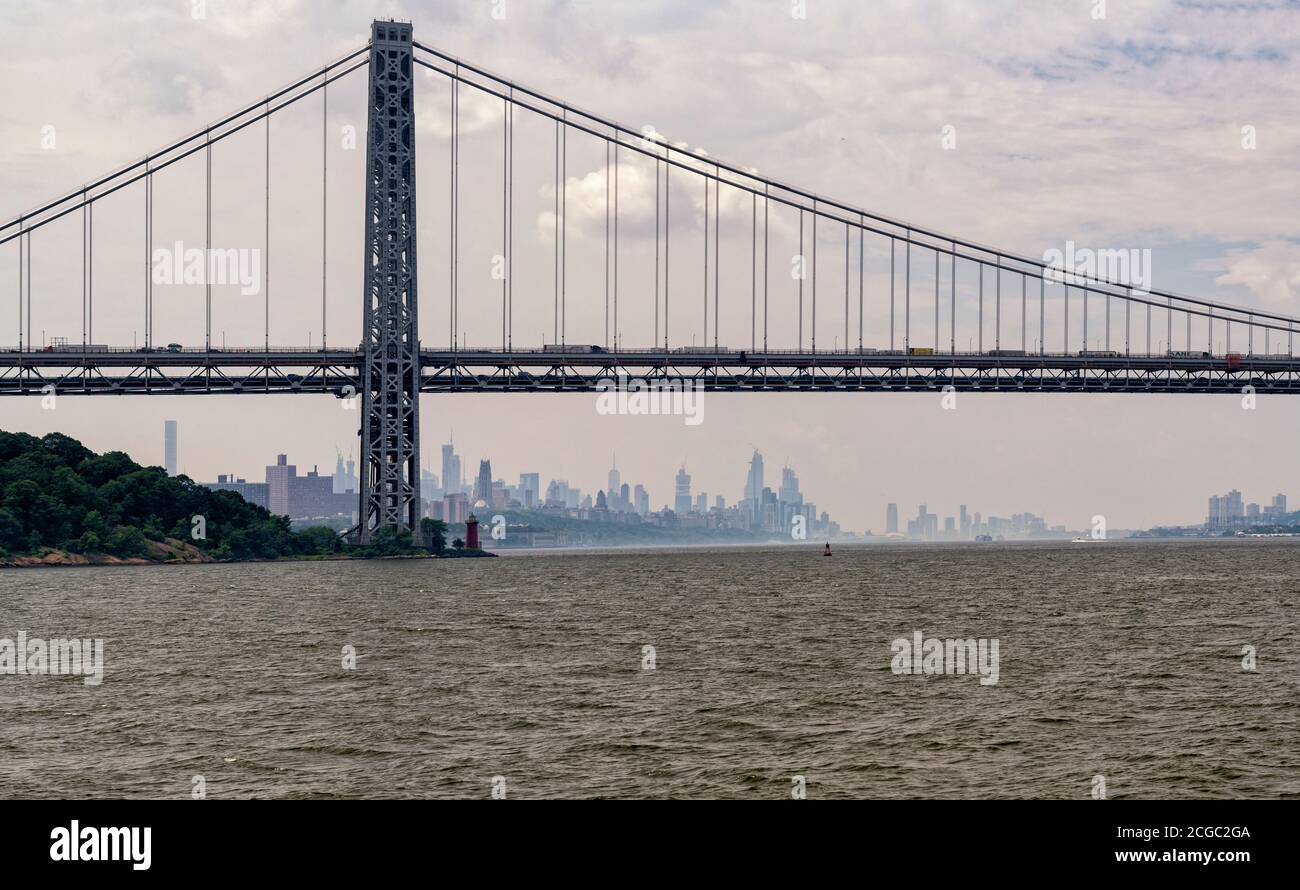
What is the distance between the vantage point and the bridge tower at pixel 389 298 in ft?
365

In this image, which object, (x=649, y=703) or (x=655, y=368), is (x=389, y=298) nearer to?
(x=655, y=368)

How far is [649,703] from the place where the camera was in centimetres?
3114

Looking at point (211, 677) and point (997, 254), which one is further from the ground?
point (997, 254)

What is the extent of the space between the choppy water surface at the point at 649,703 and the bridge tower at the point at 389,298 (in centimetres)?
4926

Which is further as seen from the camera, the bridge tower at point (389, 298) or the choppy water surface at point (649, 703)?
the bridge tower at point (389, 298)

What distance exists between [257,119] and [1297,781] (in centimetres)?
10108

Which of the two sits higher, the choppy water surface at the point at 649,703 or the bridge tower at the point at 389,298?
the bridge tower at the point at 389,298

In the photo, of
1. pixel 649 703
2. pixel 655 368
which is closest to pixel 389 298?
pixel 655 368

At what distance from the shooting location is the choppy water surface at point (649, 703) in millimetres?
23469

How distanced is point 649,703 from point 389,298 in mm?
84809

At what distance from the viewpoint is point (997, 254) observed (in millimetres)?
120000

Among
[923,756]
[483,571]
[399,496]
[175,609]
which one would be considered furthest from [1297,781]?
[399,496]
